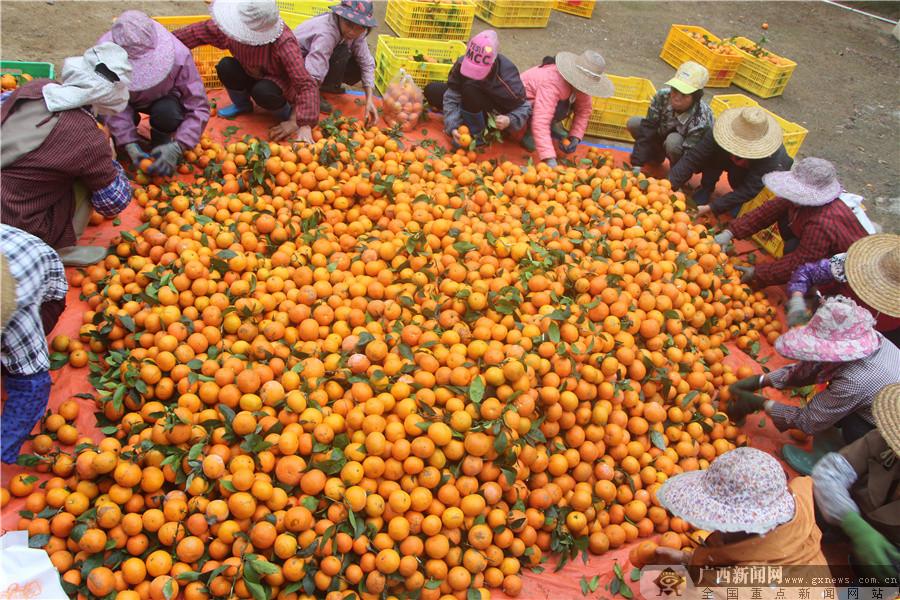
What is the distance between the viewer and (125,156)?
441 cm

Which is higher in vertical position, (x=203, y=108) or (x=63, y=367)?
(x=203, y=108)

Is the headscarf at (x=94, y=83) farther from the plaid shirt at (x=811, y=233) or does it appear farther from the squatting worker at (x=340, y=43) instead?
the plaid shirt at (x=811, y=233)

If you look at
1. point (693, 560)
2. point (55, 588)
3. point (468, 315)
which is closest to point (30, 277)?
point (55, 588)

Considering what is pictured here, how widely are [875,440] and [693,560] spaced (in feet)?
3.91

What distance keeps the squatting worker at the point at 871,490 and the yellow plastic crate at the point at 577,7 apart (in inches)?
320

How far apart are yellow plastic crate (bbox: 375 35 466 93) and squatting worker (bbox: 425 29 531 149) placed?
36 cm

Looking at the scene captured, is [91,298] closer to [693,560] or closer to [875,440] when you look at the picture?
[693,560]

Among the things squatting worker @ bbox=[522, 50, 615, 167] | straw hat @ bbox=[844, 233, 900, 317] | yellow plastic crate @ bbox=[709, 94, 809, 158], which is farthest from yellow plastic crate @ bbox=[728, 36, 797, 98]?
straw hat @ bbox=[844, 233, 900, 317]

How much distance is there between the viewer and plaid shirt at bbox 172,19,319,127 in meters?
4.68

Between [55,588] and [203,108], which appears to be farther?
[203,108]

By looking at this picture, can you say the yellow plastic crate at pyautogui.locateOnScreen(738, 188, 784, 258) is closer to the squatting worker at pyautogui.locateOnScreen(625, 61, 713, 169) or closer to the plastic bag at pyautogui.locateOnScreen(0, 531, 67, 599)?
the squatting worker at pyautogui.locateOnScreen(625, 61, 713, 169)

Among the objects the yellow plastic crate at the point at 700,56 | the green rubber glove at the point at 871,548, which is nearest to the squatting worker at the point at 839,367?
the green rubber glove at the point at 871,548

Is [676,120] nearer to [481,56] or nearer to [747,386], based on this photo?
[481,56]

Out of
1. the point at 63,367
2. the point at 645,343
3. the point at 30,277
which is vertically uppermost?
the point at 30,277
